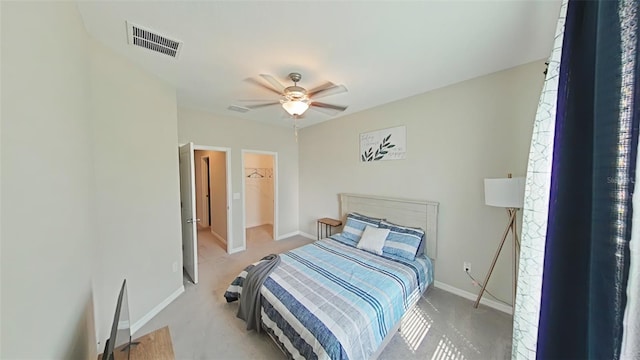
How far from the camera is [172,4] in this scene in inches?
53.9

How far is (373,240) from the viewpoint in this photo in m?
2.83

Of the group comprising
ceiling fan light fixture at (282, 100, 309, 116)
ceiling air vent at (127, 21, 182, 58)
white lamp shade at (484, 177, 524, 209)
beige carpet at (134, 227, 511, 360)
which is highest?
ceiling air vent at (127, 21, 182, 58)

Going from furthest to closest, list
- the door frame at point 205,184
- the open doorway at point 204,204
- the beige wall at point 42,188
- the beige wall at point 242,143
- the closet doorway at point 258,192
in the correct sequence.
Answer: the closet doorway at point 258,192 < the door frame at point 205,184 < the beige wall at point 242,143 < the open doorway at point 204,204 < the beige wall at point 42,188

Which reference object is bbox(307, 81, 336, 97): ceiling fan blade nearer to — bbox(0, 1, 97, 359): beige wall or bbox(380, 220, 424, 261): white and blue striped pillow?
bbox(0, 1, 97, 359): beige wall

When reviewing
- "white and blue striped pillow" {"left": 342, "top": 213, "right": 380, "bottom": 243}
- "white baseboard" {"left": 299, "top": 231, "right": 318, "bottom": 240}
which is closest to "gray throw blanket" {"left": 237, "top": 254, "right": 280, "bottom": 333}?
"white and blue striped pillow" {"left": 342, "top": 213, "right": 380, "bottom": 243}

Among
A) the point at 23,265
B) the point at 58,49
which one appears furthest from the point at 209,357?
the point at 58,49

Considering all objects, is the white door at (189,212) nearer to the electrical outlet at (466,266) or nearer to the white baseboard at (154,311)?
the white baseboard at (154,311)

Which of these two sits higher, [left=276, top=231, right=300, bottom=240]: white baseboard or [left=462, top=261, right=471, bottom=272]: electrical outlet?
[left=462, top=261, right=471, bottom=272]: electrical outlet

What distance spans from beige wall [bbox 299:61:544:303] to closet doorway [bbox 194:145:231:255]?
2.66 m

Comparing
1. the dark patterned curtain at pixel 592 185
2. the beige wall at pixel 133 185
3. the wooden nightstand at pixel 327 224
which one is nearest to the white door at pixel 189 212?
the beige wall at pixel 133 185

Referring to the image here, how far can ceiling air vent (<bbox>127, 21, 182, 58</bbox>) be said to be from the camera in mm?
1610

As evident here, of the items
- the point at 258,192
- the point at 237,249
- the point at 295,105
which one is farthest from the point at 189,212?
the point at 258,192

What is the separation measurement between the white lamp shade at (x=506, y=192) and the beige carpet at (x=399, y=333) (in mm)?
1236

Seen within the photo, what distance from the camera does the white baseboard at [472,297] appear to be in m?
2.29
